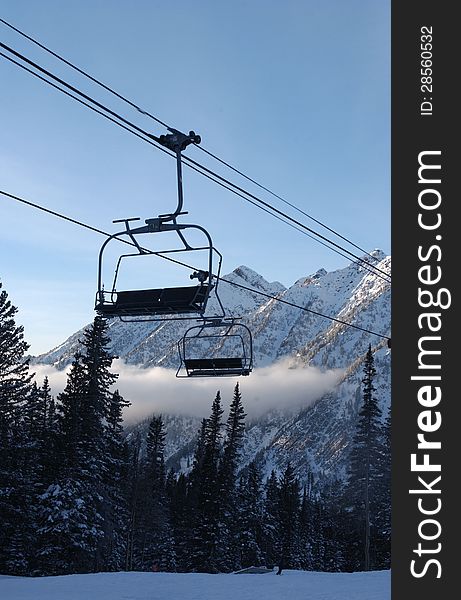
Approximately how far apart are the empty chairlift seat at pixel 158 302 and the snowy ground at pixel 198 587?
1498 cm

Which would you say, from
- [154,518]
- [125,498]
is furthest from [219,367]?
[154,518]

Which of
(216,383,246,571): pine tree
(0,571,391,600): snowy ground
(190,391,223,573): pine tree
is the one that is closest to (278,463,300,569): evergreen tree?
(216,383,246,571): pine tree

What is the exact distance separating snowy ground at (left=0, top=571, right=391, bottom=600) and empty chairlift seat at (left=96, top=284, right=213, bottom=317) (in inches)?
590

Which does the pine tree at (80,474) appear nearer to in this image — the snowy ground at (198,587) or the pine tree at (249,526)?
the snowy ground at (198,587)

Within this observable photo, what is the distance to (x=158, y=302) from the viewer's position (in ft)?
31.6

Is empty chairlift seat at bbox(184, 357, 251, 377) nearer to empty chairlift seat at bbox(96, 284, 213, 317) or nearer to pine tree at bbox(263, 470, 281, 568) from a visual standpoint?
empty chairlift seat at bbox(96, 284, 213, 317)

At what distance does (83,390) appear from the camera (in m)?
38.8

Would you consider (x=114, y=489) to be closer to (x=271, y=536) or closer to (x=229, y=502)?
(x=229, y=502)

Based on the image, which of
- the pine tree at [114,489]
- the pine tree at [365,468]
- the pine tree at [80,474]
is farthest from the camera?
the pine tree at [365,468]

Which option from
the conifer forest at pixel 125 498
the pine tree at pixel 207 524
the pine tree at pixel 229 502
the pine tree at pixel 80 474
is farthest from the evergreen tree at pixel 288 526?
the pine tree at pixel 80 474

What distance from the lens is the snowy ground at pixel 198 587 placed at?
2245cm

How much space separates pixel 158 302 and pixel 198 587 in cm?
1868

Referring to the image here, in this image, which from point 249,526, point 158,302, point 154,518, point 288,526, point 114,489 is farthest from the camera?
point 288,526

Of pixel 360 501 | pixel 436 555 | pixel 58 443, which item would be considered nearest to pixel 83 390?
pixel 58 443
